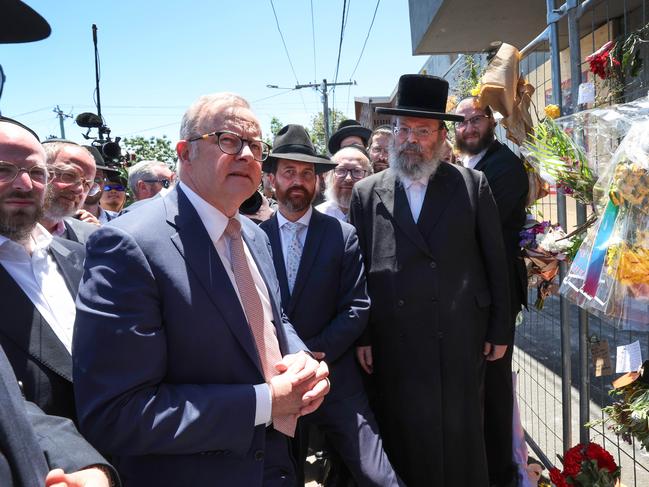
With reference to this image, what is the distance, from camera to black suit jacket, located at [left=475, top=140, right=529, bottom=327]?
128 inches

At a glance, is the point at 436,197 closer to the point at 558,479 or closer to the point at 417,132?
the point at 417,132

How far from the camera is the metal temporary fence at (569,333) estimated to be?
8.96 ft

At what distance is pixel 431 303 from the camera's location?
112 inches

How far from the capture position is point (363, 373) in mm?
3150

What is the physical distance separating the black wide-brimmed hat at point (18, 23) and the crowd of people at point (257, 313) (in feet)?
2.04

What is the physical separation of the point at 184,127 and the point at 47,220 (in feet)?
5.17

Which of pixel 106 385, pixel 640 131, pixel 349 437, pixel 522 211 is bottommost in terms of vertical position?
pixel 349 437

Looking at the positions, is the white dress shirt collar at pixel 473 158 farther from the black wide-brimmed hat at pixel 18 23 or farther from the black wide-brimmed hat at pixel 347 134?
the black wide-brimmed hat at pixel 18 23

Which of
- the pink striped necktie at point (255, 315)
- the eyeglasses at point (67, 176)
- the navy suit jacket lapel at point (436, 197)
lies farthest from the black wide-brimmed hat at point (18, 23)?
the eyeglasses at point (67, 176)

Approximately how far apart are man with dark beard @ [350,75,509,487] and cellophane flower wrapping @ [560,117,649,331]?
A: 3.21ft

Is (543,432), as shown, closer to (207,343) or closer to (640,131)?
(640,131)

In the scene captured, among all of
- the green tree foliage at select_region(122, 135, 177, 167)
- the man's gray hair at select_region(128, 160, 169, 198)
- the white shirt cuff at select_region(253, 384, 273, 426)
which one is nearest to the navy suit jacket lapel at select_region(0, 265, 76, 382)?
the white shirt cuff at select_region(253, 384, 273, 426)

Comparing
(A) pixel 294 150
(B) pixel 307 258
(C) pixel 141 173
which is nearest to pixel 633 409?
(B) pixel 307 258

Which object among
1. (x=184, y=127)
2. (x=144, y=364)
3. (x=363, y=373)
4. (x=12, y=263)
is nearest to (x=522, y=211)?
(x=363, y=373)
